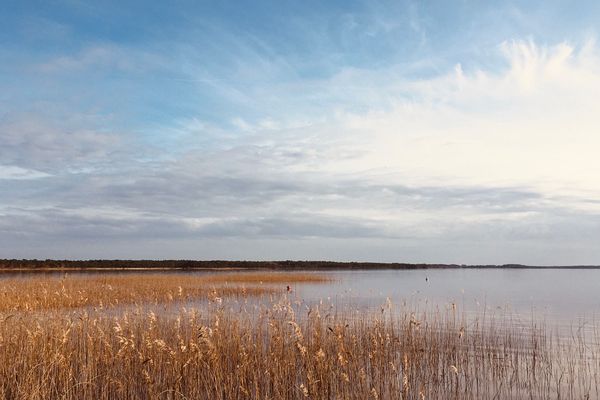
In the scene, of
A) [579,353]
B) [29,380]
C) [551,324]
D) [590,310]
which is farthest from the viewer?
[590,310]

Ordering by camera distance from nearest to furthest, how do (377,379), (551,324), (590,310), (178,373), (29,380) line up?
(29,380), (178,373), (377,379), (551,324), (590,310)

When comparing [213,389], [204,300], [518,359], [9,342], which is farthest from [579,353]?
[204,300]

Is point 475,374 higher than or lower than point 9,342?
lower

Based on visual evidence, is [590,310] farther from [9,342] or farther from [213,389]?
[9,342]

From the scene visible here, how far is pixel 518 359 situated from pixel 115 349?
31.4 ft

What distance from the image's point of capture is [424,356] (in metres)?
11.5

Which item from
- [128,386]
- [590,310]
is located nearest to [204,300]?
[128,386]

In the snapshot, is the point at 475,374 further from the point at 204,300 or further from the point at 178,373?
the point at 204,300

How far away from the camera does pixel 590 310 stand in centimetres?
2467

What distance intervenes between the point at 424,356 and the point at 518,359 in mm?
2420

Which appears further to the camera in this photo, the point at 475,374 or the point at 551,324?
the point at 551,324

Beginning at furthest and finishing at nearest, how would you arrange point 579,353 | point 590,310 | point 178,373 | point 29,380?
point 590,310 → point 579,353 → point 178,373 → point 29,380

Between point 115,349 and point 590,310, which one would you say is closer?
point 115,349

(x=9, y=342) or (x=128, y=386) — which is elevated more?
(x=9, y=342)
